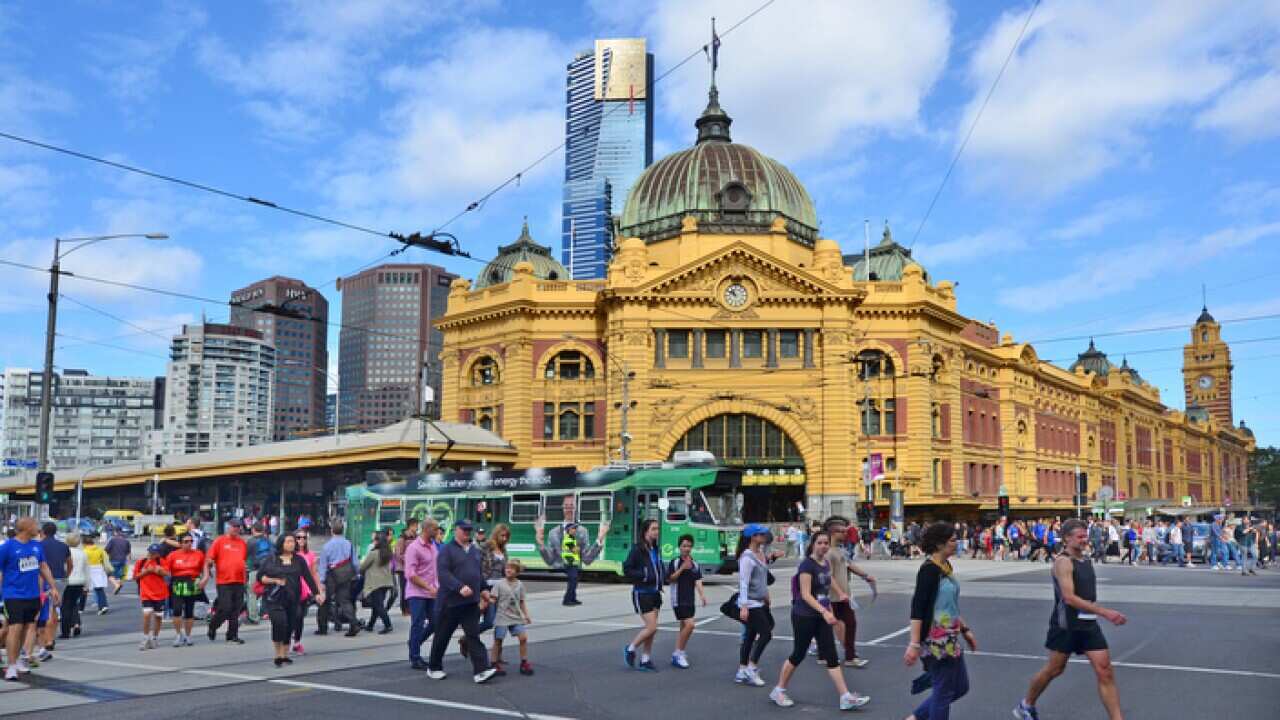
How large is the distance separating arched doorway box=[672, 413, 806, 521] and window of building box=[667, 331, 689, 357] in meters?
3.76

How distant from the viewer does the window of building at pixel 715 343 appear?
57062mm

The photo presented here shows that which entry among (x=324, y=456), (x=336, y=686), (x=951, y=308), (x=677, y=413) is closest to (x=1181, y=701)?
(x=336, y=686)

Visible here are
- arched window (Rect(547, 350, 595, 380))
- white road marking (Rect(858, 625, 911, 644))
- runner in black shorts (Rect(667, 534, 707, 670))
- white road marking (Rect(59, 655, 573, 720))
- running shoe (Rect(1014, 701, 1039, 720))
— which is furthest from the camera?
arched window (Rect(547, 350, 595, 380))

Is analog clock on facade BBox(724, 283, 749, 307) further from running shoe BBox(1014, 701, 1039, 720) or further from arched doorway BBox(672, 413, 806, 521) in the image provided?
running shoe BBox(1014, 701, 1039, 720)

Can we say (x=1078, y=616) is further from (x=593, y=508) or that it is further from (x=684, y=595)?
(x=593, y=508)

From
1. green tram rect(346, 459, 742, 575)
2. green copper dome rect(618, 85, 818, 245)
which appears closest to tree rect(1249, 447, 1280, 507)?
green copper dome rect(618, 85, 818, 245)

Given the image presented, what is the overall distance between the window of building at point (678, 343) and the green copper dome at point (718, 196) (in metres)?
6.78

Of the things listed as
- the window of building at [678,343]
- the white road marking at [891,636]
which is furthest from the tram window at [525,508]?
the window of building at [678,343]

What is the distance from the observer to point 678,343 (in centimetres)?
5728

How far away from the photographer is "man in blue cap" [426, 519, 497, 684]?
12.7 m

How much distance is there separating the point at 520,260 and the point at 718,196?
14312 millimetres

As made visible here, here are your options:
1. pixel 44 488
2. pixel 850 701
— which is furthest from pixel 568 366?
pixel 850 701

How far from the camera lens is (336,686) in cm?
1245

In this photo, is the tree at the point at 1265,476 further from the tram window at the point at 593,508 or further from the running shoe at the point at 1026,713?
the running shoe at the point at 1026,713
